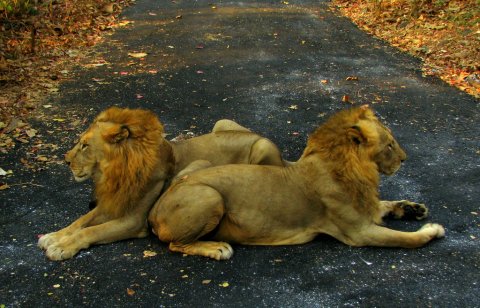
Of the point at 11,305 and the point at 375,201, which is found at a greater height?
→ the point at 375,201

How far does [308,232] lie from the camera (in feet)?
16.5

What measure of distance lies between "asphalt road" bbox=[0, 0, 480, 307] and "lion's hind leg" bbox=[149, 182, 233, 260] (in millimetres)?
104

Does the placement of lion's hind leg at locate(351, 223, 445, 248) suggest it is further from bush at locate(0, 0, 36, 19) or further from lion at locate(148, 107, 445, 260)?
bush at locate(0, 0, 36, 19)

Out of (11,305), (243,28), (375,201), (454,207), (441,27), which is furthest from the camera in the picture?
(243,28)

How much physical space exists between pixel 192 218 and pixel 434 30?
9.23 m

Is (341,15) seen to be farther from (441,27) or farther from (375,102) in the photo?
(375,102)

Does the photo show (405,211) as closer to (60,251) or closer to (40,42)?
(60,251)

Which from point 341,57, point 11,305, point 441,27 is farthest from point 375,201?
point 441,27

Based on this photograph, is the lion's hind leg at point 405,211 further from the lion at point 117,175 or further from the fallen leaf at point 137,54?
the fallen leaf at point 137,54

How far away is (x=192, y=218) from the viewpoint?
4.75 meters

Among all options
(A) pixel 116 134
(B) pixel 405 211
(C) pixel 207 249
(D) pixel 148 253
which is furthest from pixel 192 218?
(B) pixel 405 211

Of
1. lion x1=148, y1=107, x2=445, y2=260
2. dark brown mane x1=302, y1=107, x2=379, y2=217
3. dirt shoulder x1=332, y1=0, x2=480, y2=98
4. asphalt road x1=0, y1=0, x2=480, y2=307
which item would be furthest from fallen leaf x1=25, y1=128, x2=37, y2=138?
dirt shoulder x1=332, y1=0, x2=480, y2=98

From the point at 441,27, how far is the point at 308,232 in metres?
8.66

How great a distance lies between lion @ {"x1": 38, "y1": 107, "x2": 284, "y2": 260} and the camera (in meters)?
4.99
